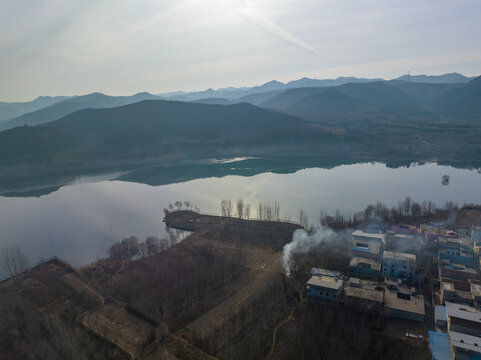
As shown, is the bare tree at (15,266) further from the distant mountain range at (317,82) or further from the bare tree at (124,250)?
the distant mountain range at (317,82)

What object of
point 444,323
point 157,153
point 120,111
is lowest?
point 444,323

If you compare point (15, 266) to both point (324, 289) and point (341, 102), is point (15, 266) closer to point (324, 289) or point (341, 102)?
point (324, 289)

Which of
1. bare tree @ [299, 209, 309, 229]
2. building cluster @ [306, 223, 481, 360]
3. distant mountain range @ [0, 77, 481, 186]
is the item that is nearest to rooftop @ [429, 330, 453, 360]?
building cluster @ [306, 223, 481, 360]

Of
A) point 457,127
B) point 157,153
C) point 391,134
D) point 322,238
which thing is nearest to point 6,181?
point 157,153

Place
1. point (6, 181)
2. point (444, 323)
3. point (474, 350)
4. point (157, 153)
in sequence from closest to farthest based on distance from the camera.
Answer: point (474, 350)
point (444, 323)
point (6, 181)
point (157, 153)

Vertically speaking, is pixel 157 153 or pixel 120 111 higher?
pixel 120 111

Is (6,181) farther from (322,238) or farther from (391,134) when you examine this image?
(391,134)

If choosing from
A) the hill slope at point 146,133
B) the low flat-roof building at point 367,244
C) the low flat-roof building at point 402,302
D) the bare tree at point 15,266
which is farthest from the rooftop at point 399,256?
the hill slope at point 146,133
